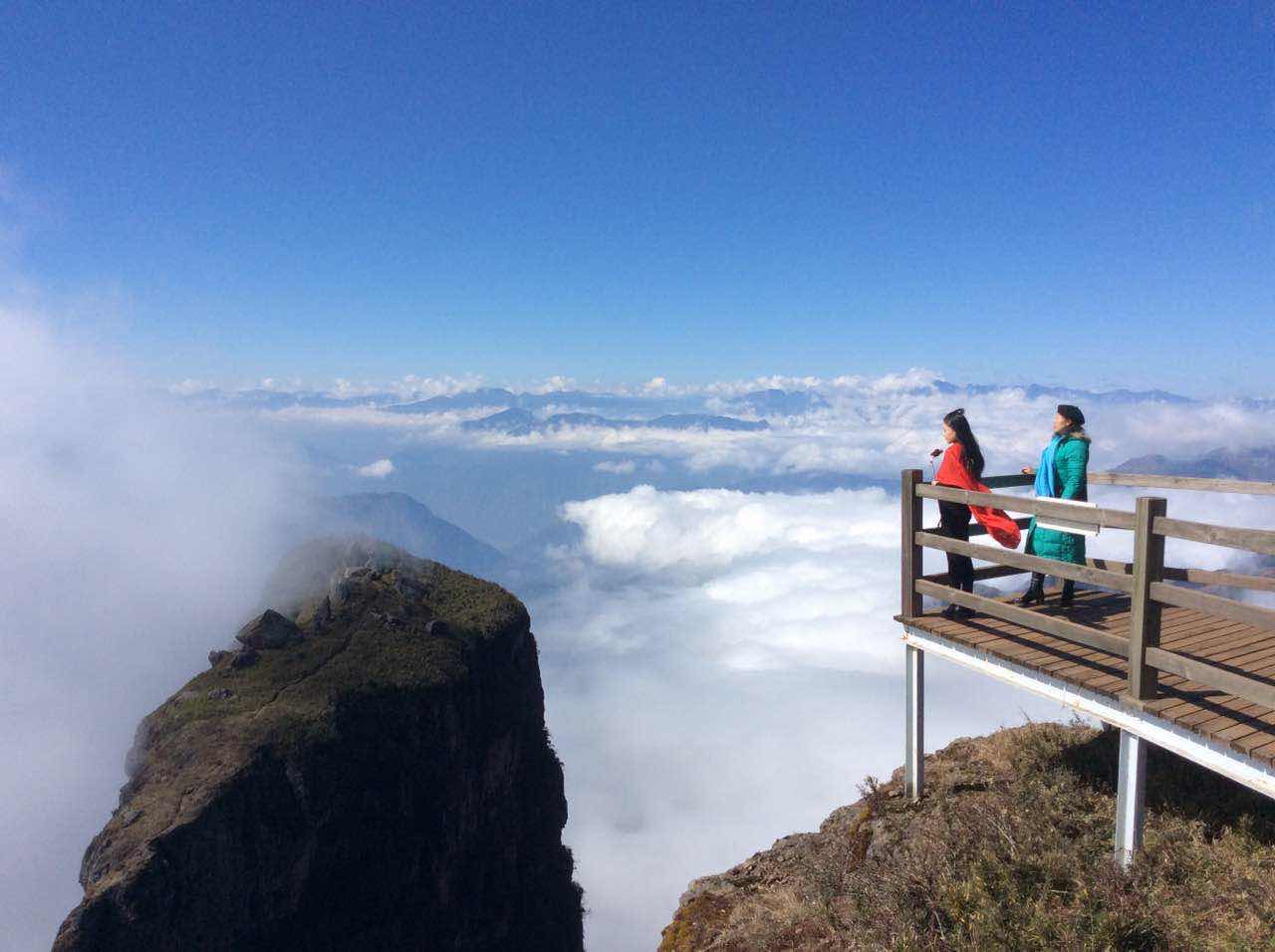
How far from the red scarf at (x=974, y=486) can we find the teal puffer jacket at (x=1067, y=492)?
0.84 ft

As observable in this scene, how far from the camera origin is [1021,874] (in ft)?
19.2

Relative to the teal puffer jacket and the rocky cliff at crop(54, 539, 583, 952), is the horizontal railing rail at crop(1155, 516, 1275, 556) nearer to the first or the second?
the teal puffer jacket

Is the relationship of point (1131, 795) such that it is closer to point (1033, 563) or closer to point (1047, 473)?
point (1033, 563)

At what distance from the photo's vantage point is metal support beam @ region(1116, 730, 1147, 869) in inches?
245

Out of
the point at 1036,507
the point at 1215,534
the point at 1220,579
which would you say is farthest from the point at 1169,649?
the point at 1215,534

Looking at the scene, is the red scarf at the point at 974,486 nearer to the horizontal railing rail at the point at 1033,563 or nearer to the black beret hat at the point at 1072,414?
the horizontal railing rail at the point at 1033,563

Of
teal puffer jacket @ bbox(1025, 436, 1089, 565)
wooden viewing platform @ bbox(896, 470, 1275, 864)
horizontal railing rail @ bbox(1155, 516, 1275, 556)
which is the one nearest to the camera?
horizontal railing rail @ bbox(1155, 516, 1275, 556)

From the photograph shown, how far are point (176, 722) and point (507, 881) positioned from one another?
3129 cm

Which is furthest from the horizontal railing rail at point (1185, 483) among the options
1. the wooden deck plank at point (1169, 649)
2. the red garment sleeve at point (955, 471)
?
the wooden deck plank at point (1169, 649)

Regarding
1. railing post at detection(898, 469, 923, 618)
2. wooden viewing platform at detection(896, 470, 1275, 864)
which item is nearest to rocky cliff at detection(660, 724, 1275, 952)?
wooden viewing platform at detection(896, 470, 1275, 864)

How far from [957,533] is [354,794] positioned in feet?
172

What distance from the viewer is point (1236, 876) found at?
566 cm

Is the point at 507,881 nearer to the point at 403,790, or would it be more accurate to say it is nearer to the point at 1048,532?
the point at 403,790

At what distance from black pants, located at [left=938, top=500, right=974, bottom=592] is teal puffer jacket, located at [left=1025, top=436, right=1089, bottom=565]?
0.74m
